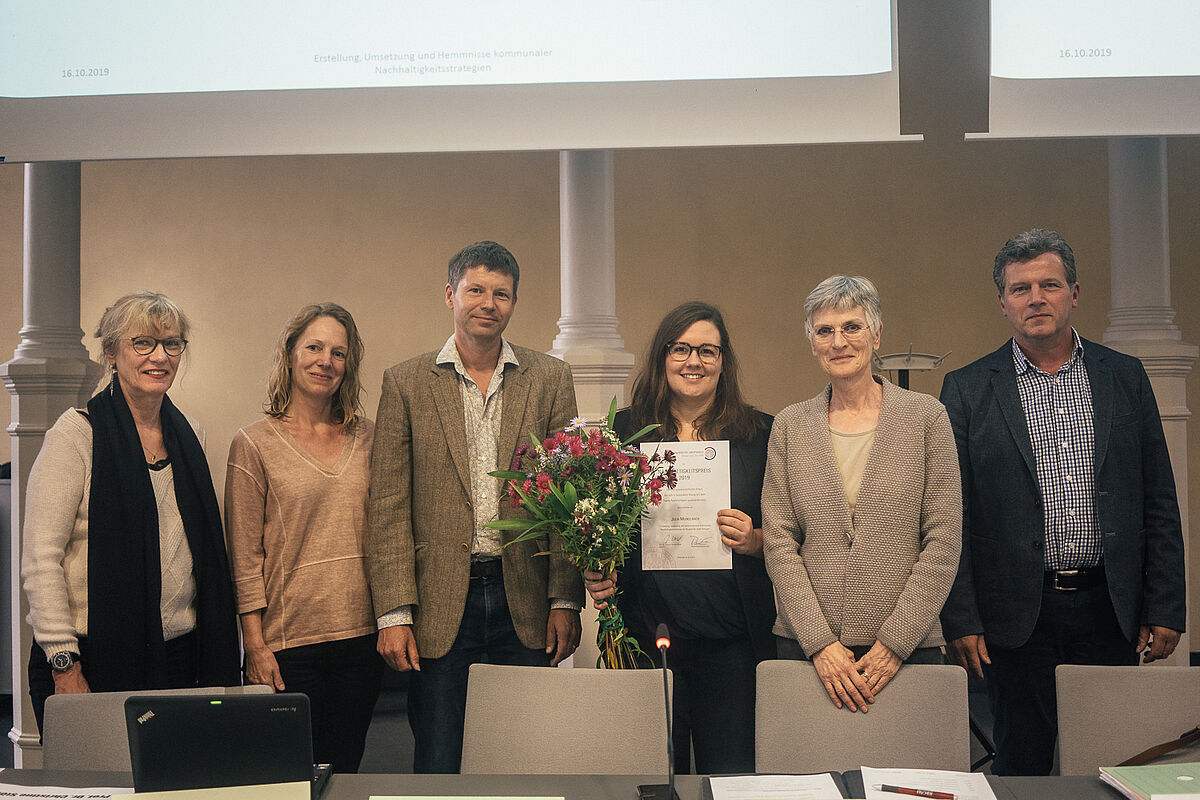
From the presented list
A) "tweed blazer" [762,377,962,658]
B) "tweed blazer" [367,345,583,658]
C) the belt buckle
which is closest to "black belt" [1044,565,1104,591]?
the belt buckle

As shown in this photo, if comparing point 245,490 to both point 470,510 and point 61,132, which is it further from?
point 61,132

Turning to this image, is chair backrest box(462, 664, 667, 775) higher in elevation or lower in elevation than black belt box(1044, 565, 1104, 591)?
lower

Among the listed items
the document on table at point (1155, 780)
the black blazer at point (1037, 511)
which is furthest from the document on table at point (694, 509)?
the document on table at point (1155, 780)

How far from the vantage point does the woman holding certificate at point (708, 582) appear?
8.14 feet

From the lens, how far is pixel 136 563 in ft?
7.97

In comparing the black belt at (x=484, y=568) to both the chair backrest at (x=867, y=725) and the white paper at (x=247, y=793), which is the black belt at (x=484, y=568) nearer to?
the chair backrest at (x=867, y=725)

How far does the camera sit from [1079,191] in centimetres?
609

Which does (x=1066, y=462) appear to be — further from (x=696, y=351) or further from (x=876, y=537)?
(x=696, y=351)

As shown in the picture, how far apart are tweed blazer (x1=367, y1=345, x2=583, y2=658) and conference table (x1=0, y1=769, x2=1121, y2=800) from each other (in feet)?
2.50

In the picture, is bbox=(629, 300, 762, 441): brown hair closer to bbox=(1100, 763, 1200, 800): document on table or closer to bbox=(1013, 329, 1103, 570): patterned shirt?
bbox=(1013, 329, 1103, 570): patterned shirt

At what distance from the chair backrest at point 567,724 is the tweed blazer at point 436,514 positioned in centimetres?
46

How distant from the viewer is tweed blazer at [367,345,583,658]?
8.27 ft

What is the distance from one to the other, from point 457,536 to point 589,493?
45 centimetres

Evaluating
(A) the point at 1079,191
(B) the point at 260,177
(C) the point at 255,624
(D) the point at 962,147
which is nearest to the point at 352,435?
(C) the point at 255,624
